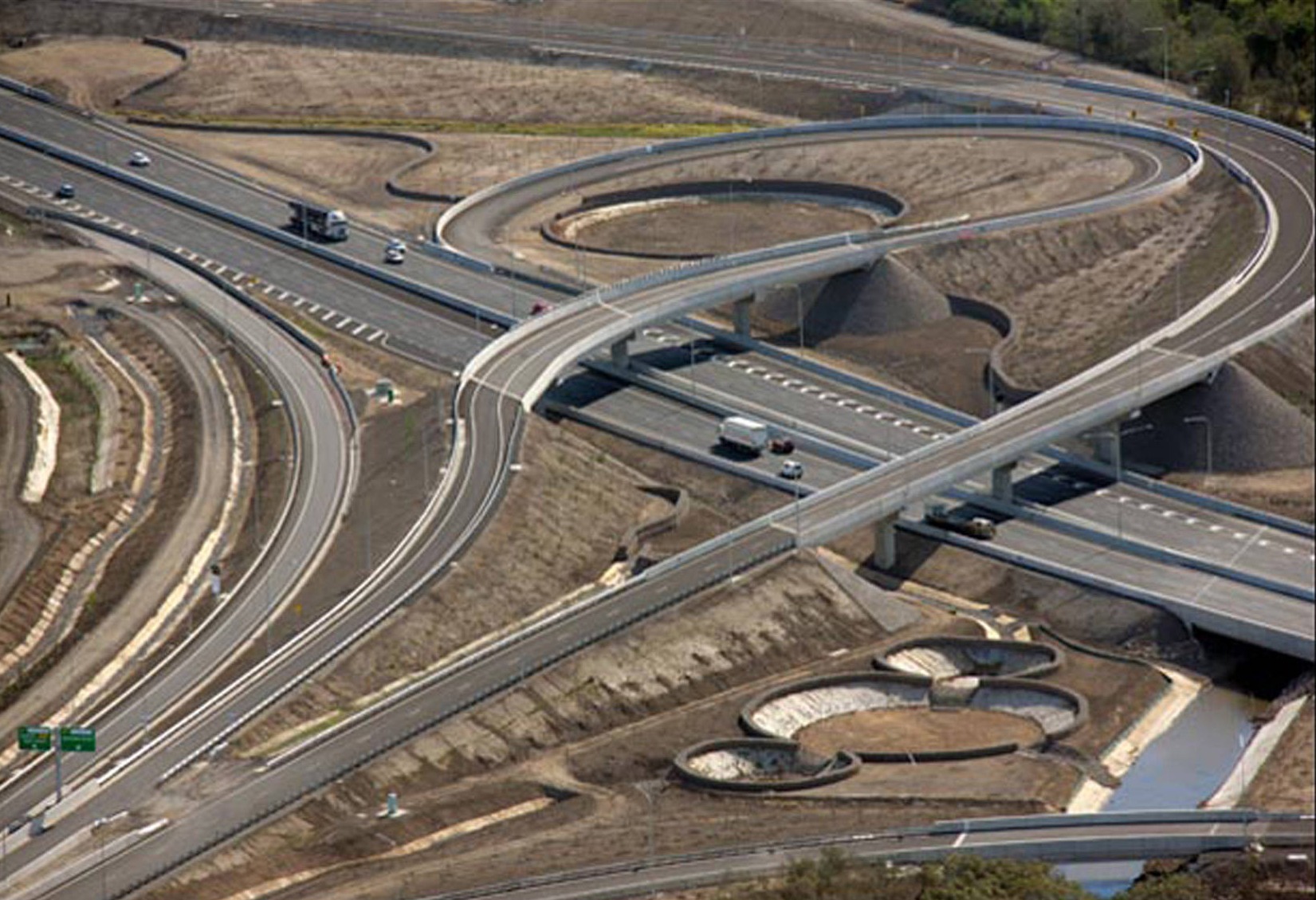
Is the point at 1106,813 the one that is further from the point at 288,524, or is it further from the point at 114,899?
the point at 288,524

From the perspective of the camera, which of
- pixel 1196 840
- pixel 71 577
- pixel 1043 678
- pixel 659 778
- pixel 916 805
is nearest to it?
pixel 1196 840

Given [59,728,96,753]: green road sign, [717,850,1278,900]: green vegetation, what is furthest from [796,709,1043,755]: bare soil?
[59,728,96,753]: green road sign

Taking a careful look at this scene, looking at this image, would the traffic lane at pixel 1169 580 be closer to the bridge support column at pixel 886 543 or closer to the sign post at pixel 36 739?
the bridge support column at pixel 886 543

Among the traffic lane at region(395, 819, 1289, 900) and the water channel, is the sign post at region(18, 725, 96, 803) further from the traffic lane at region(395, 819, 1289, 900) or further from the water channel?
the water channel

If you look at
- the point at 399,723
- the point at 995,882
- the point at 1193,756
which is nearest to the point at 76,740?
the point at 399,723

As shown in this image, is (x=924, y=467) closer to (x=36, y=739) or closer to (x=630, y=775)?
(x=630, y=775)

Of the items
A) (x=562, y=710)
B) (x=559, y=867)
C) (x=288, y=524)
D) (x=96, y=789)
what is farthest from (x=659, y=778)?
(x=288, y=524)

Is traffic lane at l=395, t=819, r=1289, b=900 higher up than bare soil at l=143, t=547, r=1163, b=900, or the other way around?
traffic lane at l=395, t=819, r=1289, b=900
